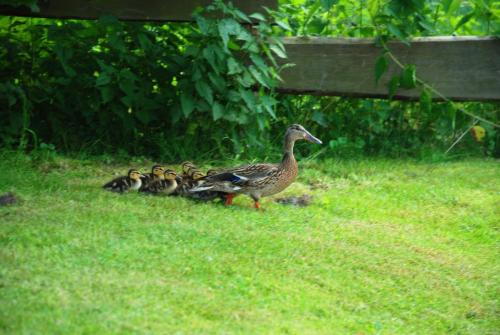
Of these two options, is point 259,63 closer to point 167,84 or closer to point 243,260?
point 167,84

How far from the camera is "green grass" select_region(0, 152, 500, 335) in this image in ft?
19.8

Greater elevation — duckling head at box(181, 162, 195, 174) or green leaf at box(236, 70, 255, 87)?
green leaf at box(236, 70, 255, 87)

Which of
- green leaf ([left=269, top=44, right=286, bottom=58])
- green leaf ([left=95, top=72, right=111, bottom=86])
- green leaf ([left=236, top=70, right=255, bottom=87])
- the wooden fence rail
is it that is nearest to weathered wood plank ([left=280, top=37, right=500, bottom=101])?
the wooden fence rail

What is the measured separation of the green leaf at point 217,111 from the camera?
Result: 9.86m

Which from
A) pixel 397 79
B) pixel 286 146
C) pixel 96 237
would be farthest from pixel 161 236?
pixel 397 79

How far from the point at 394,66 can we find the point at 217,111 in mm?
2500

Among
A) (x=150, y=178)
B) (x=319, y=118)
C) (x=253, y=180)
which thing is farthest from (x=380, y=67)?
(x=150, y=178)

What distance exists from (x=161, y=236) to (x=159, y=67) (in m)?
3.39

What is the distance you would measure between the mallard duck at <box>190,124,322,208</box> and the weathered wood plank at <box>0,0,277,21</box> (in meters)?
2.35

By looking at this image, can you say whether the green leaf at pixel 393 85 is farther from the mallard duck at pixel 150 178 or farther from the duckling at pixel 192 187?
the mallard duck at pixel 150 178

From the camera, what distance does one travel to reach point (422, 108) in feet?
35.3

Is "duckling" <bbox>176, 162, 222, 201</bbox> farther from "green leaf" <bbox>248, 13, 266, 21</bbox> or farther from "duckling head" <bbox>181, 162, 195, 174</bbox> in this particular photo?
"green leaf" <bbox>248, 13, 266, 21</bbox>

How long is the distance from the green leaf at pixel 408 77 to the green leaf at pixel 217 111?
7.52 feet

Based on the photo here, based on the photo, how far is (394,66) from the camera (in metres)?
11.0
